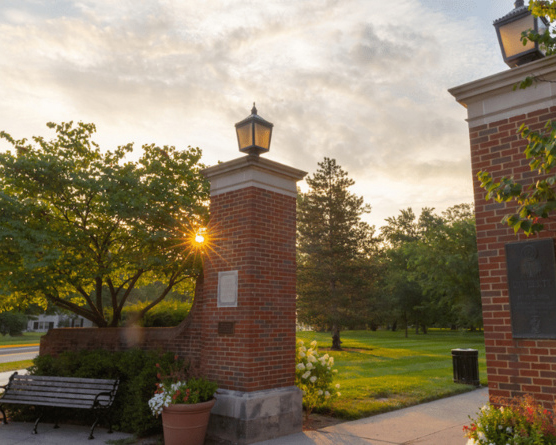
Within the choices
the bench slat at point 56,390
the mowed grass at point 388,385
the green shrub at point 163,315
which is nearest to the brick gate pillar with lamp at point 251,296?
the bench slat at point 56,390

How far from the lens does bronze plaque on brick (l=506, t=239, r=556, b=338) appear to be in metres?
4.52

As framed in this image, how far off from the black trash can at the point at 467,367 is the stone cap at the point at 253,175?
7597 millimetres

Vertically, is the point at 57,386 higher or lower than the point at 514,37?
lower

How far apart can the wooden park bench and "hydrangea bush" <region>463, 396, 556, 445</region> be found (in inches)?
224

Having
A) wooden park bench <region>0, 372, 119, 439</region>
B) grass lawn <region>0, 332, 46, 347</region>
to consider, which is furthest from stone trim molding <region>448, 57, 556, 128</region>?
grass lawn <region>0, 332, 46, 347</region>

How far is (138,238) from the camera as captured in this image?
1145 centimetres

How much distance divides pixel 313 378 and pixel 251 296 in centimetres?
198

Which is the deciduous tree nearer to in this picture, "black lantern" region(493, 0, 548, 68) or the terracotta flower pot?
the terracotta flower pot

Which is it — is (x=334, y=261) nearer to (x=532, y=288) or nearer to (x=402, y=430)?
(x=402, y=430)

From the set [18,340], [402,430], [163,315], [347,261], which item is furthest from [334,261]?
[18,340]

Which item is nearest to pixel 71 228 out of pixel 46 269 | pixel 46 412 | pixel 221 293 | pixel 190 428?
pixel 46 269

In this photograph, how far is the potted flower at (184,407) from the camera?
20.5 ft

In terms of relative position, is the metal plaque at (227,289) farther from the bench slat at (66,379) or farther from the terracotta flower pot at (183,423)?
the bench slat at (66,379)

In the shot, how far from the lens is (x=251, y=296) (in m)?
7.22
